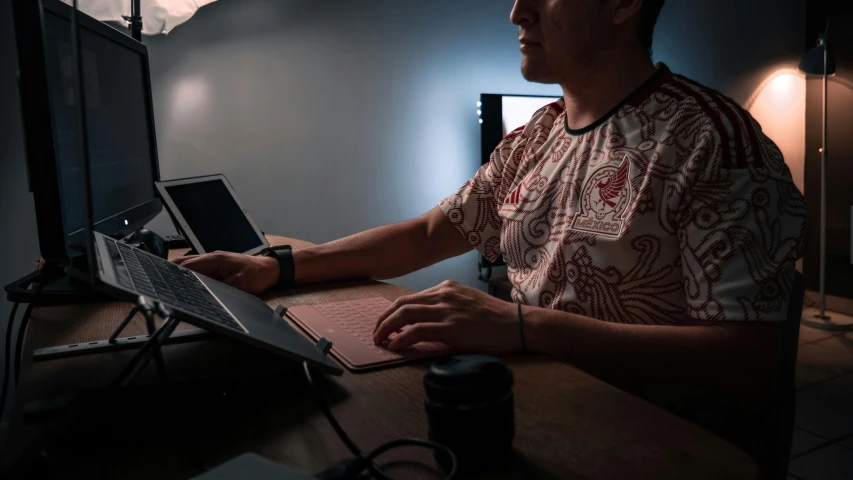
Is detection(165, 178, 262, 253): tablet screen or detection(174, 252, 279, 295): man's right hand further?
detection(165, 178, 262, 253): tablet screen

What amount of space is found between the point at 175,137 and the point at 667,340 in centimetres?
220

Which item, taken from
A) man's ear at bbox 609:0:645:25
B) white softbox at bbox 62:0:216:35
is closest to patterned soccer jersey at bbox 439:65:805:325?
man's ear at bbox 609:0:645:25

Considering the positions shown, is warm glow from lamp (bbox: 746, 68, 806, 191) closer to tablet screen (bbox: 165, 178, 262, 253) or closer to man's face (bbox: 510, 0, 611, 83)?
man's face (bbox: 510, 0, 611, 83)

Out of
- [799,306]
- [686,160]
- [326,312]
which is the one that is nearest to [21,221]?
[326,312]

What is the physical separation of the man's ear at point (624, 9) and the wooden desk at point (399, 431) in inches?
25.4

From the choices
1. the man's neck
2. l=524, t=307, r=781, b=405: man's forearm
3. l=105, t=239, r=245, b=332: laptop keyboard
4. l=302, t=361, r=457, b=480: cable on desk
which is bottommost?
l=524, t=307, r=781, b=405: man's forearm

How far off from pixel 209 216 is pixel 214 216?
14 mm

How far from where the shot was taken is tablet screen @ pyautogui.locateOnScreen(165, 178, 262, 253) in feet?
4.24

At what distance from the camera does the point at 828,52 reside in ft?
11.7

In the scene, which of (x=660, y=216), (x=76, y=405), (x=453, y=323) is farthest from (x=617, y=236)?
(x=76, y=405)

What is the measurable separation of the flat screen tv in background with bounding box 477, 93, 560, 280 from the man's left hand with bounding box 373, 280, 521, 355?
248 cm

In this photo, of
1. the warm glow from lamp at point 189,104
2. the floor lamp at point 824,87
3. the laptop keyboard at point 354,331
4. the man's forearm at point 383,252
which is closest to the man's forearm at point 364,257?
the man's forearm at point 383,252

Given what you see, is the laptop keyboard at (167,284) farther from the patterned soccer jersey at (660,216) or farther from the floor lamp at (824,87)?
the floor lamp at (824,87)

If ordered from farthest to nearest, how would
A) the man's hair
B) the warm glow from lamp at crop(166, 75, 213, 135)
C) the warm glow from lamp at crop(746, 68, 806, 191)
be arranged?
1. the warm glow from lamp at crop(746, 68, 806, 191)
2. the warm glow from lamp at crop(166, 75, 213, 135)
3. the man's hair
